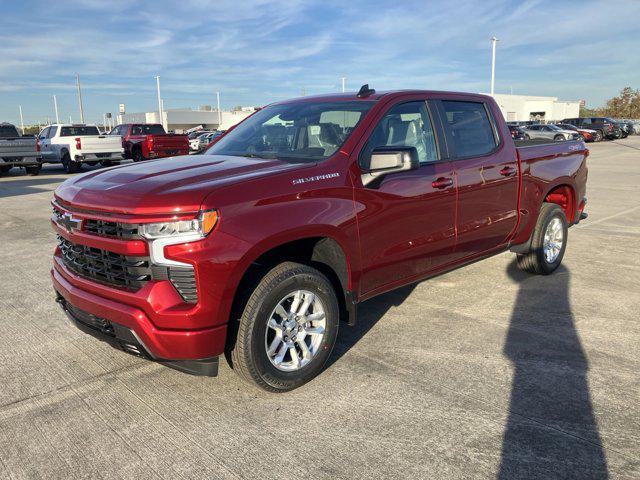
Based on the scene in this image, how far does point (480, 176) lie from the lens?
4.68 metres

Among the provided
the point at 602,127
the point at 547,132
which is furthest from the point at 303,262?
the point at 602,127

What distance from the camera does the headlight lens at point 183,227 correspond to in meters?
2.91

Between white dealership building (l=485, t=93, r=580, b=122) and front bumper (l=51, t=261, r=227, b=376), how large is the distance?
7514 centimetres

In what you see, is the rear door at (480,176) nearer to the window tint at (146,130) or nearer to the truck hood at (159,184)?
the truck hood at (159,184)

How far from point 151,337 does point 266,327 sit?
66 centimetres

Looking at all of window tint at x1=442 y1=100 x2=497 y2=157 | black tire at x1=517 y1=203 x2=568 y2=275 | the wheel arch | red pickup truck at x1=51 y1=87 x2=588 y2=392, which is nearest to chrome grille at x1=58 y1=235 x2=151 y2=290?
red pickup truck at x1=51 y1=87 x2=588 y2=392

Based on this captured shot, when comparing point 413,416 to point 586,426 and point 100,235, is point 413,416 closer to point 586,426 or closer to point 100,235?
point 586,426

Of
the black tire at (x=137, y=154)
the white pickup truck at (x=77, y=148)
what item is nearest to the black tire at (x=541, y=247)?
the white pickup truck at (x=77, y=148)

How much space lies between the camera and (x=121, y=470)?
2.72m

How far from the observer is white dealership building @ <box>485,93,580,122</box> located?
76.1 metres

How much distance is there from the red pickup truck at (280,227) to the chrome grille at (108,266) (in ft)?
0.03

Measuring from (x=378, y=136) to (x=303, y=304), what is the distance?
1.39 m

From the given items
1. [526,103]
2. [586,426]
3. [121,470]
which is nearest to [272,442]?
[121,470]

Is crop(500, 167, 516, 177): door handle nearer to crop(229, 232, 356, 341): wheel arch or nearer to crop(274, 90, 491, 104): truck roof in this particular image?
crop(274, 90, 491, 104): truck roof
